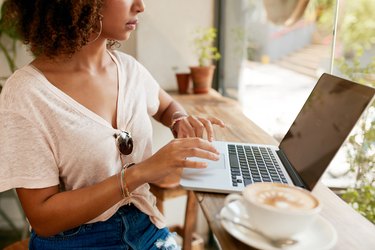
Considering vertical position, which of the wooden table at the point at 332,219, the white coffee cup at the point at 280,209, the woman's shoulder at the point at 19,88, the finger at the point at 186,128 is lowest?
the wooden table at the point at 332,219

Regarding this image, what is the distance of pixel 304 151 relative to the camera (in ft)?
2.68

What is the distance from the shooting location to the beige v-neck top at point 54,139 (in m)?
0.78

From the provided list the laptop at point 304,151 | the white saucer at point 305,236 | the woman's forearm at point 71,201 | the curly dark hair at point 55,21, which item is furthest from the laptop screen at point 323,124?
the curly dark hair at point 55,21

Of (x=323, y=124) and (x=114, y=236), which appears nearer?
(x=323, y=124)

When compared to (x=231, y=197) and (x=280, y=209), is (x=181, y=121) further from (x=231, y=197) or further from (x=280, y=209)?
(x=280, y=209)

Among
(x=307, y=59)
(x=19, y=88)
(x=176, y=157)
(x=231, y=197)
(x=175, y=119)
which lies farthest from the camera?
(x=307, y=59)

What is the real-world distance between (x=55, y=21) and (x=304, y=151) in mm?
698

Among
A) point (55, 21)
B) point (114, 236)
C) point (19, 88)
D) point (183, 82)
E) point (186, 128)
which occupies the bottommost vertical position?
point (114, 236)

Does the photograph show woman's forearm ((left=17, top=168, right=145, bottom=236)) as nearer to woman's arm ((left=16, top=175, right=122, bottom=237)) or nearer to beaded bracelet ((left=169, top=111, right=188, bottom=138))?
woman's arm ((left=16, top=175, right=122, bottom=237))

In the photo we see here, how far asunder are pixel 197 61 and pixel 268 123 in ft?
1.81

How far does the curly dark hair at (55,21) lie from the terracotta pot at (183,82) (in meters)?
1.01

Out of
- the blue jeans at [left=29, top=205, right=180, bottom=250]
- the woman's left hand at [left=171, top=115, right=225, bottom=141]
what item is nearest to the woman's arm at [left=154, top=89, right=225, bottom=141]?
the woman's left hand at [left=171, top=115, right=225, bottom=141]

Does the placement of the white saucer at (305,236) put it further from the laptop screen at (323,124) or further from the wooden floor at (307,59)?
the wooden floor at (307,59)

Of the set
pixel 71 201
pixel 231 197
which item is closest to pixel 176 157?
pixel 231 197
